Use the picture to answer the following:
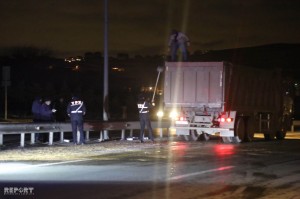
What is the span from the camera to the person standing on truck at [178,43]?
23786mm

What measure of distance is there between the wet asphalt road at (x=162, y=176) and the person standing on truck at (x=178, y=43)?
768cm

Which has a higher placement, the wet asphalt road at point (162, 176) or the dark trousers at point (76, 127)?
the dark trousers at point (76, 127)

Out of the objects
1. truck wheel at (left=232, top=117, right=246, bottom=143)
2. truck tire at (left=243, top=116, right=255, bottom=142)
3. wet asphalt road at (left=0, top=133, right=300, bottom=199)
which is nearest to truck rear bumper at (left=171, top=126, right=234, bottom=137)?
truck wheel at (left=232, top=117, right=246, bottom=143)

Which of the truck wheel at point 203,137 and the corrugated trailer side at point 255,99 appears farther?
the truck wheel at point 203,137

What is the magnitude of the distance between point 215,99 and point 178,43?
406 cm

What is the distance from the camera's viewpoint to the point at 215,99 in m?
20.9

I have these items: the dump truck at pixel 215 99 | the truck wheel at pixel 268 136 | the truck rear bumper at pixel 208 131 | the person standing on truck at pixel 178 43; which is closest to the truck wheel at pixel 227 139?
the dump truck at pixel 215 99

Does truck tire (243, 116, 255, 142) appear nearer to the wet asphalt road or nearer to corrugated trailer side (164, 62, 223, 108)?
corrugated trailer side (164, 62, 223, 108)

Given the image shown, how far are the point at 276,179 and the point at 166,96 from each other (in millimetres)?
10942

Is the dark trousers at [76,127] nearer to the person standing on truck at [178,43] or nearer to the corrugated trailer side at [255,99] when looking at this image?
the corrugated trailer side at [255,99]

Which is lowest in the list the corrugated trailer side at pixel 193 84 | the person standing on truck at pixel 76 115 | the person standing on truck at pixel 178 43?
the person standing on truck at pixel 76 115

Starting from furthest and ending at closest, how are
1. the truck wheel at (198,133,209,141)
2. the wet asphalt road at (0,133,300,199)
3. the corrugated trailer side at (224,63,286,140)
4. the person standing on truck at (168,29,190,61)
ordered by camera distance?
the person standing on truck at (168,29,190,61) < the truck wheel at (198,133,209,141) < the corrugated trailer side at (224,63,286,140) < the wet asphalt road at (0,133,300,199)

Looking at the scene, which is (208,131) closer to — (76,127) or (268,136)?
(268,136)

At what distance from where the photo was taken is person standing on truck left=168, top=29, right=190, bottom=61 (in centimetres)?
2379
